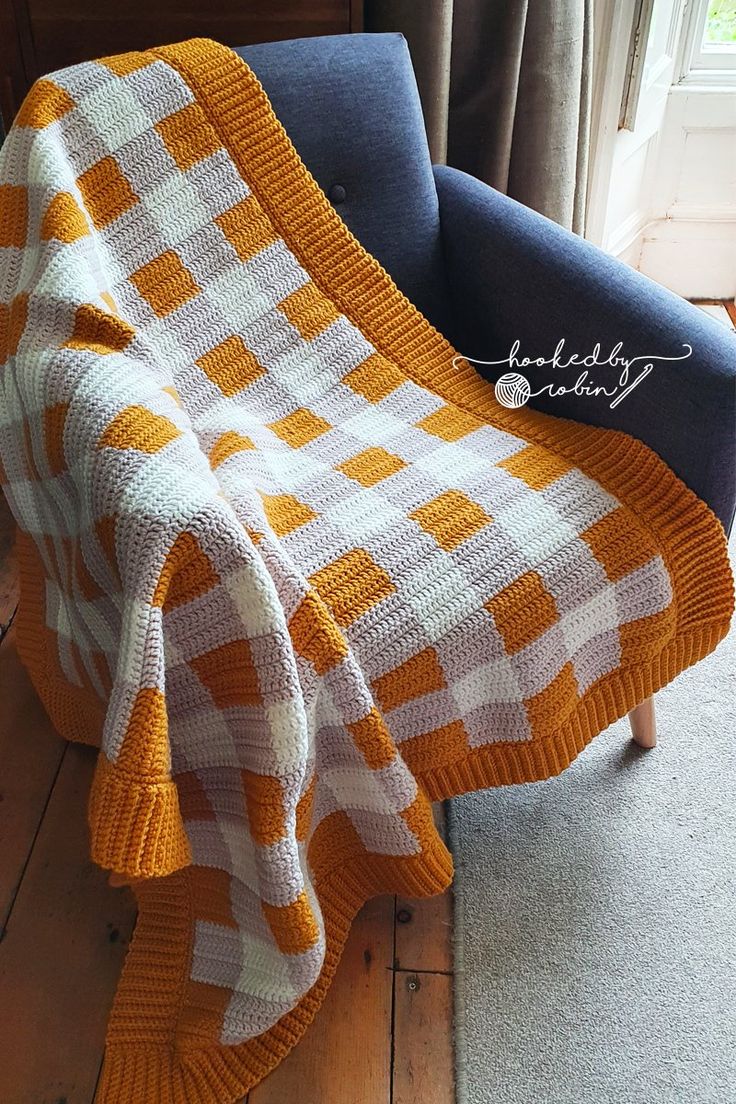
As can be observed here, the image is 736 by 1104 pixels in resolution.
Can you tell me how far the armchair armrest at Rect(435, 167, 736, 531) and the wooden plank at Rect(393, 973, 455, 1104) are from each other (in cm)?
61

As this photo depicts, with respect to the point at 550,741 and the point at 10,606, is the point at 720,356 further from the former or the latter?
the point at 10,606

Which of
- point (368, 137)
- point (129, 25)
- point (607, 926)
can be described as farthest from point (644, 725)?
point (129, 25)

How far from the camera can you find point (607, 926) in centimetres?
109

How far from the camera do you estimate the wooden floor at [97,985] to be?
98 cm

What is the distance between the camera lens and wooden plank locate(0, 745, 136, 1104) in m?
0.98

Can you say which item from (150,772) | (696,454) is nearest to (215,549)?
(150,772)

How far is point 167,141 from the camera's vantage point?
1.12 meters

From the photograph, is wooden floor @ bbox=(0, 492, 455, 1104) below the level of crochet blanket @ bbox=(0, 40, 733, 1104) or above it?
below

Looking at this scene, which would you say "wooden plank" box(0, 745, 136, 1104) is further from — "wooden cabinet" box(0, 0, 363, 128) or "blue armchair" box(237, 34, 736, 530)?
"wooden cabinet" box(0, 0, 363, 128)

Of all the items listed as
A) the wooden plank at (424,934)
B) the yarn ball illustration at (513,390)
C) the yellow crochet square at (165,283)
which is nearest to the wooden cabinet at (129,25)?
the yellow crochet square at (165,283)

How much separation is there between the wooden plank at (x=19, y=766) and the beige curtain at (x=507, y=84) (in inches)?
41.7

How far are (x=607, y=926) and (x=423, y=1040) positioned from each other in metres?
0.25

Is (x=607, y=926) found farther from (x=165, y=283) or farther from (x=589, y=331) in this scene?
(x=165, y=283)

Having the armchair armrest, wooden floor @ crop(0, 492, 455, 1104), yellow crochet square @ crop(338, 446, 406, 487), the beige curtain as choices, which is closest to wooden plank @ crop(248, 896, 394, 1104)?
wooden floor @ crop(0, 492, 455, 1104)
